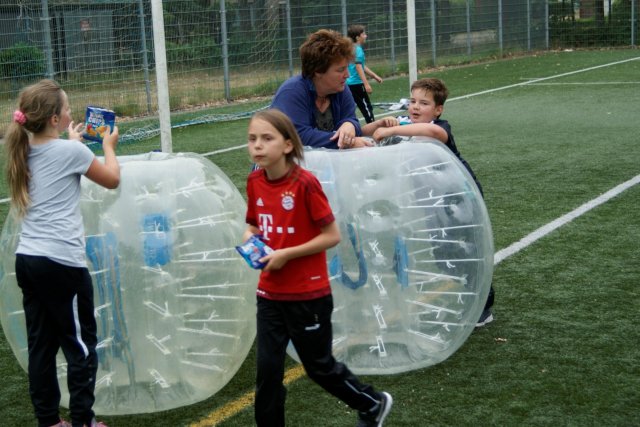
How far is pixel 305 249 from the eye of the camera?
376 centimetres

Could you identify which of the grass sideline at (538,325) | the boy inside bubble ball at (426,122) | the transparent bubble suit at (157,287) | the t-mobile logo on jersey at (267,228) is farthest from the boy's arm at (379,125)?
the t-mobile logo on jersey at (267,228)

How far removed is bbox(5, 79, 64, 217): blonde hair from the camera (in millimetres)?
3982

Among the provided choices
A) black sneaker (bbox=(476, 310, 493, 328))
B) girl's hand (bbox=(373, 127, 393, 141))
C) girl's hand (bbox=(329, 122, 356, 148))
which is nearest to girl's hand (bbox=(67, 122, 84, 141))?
girl's hand (bbox=(329, 122, 356, 148))

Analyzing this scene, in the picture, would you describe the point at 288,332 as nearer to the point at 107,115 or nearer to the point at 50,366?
the point at 50,366

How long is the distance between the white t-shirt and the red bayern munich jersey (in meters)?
0.81

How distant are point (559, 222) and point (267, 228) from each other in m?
4.63

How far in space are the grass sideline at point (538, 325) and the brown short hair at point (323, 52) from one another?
1603 mm

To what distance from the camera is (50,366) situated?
416 centimetres

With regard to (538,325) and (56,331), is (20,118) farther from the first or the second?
(538,325)

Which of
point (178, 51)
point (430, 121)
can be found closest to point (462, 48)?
point (178, 51)

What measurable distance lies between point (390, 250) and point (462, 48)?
22.9 m

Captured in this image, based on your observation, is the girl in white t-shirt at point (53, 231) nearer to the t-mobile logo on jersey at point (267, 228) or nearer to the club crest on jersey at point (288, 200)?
the t-mobile logo on jersey at point (267, 228)

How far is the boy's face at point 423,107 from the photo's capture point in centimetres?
548

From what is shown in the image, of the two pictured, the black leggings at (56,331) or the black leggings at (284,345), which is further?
the black leggings at (56,331)
